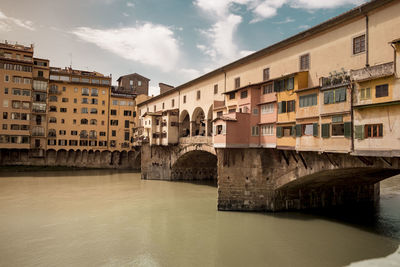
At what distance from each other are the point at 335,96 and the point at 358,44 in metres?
3.41

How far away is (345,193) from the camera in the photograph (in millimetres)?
24844

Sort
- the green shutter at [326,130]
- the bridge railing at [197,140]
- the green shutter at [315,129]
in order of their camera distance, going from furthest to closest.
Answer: the bridge railing at [197,140] < the green shutter at [315,129] < the green shutter at [326,130]

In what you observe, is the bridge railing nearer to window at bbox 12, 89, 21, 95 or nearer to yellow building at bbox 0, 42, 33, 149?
yellow building at bbox 0, 42, 33, 149

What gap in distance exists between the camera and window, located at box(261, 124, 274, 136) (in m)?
20.7

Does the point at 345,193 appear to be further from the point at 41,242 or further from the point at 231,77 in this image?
the point at 41,242

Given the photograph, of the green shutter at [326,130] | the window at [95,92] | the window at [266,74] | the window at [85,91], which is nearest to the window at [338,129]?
the green shutter at [326,130]

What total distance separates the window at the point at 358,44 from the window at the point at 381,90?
10.5 ft

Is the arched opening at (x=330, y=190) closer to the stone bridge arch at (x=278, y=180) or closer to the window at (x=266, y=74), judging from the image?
the stone bridge arch at (x=278, y=180)

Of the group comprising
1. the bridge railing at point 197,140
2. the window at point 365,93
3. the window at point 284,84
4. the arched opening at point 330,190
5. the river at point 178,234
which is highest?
the window at point 284,84

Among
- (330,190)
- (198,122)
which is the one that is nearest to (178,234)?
(330,190)

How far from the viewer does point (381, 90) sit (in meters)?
13.7

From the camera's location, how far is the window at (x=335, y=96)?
50.5 ft

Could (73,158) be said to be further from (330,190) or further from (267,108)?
(330,190)

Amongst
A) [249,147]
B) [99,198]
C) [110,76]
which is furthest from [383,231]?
[110,76]
